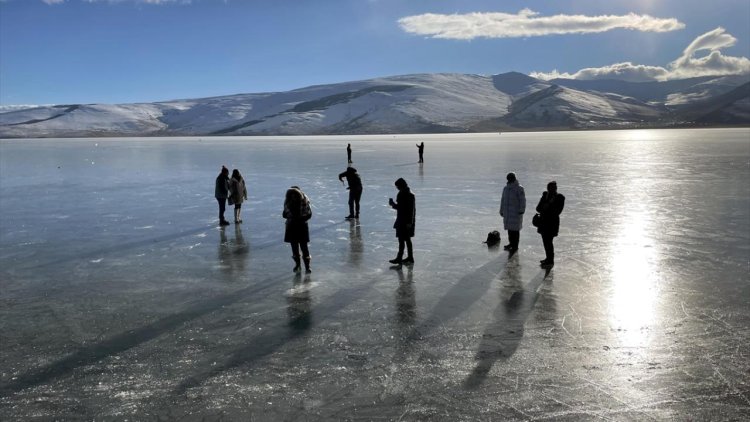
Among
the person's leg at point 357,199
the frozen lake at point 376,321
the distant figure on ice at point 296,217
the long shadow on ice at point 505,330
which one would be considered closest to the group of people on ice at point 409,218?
the distant figure on ice at point 296,217

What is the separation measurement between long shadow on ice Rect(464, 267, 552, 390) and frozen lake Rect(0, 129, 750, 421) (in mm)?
32

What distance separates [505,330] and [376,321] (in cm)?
166

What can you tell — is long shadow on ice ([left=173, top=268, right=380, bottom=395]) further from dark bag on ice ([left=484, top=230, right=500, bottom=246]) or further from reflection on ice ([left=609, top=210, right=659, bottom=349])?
reflection on ice ([left=609, top=210, right=659, bottom=349])

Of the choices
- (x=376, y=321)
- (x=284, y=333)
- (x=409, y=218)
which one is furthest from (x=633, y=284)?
(x=284, y=333)

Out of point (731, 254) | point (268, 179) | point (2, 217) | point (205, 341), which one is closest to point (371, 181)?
point (268, 179)

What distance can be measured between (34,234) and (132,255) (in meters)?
3.77

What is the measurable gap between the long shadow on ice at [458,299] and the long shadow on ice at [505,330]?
41 cm

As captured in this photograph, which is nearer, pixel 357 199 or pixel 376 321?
pixel 376 321

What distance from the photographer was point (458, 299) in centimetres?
781

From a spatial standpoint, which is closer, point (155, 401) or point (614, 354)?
point (155, 401)

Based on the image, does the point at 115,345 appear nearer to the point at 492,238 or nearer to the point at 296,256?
the point at 296,256

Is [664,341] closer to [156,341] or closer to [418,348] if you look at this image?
[418,348]

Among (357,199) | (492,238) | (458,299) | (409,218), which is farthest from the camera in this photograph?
(357,199)

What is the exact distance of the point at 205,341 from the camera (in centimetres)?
632
